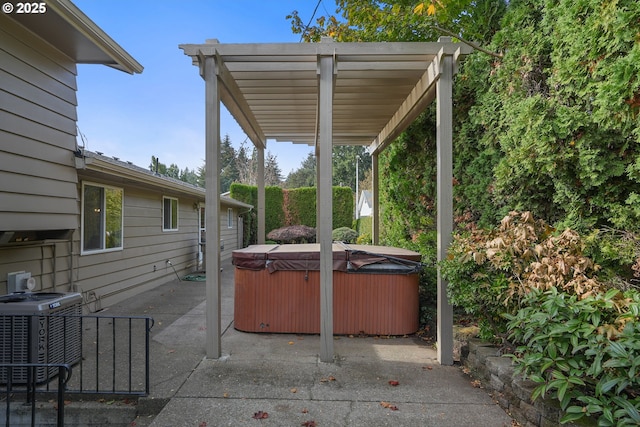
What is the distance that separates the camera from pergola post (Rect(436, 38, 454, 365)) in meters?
3.44

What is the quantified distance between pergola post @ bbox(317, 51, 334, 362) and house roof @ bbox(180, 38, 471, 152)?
121 millimetres

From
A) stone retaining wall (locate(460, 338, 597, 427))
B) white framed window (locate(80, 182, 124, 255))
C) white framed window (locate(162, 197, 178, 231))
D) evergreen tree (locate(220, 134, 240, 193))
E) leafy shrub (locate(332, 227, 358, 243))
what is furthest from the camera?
evergreen tree (locate(220, 134, 240, 193))

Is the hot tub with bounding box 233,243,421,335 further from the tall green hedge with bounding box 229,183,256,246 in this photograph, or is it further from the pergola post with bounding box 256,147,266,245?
the tall green hedge with bounding box 229,183,256,246

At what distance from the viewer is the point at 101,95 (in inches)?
847

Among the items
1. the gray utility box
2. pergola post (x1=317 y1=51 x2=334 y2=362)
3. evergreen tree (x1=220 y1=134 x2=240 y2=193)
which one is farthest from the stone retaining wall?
evergreen tree (x1=220 y1=134 x2=240 y2=193)

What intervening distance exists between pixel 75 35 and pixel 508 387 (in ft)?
17.9

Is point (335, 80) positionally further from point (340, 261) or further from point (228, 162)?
point (228, 162)

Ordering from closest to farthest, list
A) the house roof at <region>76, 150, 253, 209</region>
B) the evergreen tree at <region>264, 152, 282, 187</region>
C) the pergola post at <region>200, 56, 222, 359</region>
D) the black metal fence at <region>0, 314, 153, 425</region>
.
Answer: the black metal fence at <region>0, 314, 153, 425</region> < the pergola post at <region>200, 56, 222, 359</region> < the house roof at <region>76, 150, 253, 209</region> < the evergreen tree at <region>264, 152, 282, 187</region>

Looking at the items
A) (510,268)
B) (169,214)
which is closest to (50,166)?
(169,214)

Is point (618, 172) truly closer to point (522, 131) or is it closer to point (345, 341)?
point (522, 131)

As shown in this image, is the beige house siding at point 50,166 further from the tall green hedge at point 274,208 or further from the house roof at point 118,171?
the tall green hedge at point 274,208

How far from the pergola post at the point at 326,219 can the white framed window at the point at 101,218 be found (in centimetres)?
387

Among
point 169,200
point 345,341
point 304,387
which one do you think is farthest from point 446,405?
point 169,200

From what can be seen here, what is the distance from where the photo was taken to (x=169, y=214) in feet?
27.3
